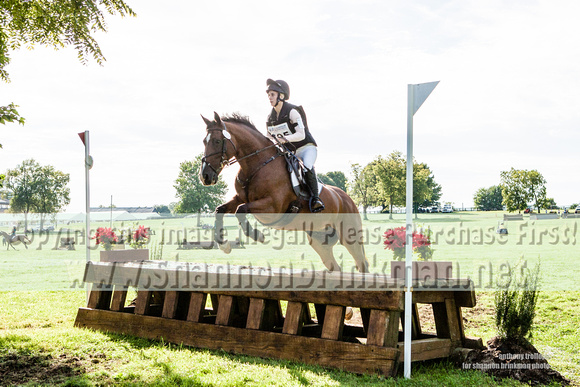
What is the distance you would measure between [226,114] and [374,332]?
2.69m

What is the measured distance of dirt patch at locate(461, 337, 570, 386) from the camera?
3449mm

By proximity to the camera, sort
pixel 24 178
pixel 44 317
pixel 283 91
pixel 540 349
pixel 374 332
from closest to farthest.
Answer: pixel 374 332
pixel 540 349
pixel 283 91
pixel 44 317
pixel 24 178

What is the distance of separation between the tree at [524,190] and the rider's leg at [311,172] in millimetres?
60201

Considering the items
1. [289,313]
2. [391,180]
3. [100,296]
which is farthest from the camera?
[391,180]

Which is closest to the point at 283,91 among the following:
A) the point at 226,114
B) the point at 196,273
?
the point at 226,114

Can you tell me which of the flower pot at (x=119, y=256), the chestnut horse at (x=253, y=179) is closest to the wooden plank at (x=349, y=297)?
the chestnut horse at (x=253, y=179)

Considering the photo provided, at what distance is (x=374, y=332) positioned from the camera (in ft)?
11.5

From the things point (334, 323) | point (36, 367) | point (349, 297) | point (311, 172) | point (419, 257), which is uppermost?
point (311, 172)

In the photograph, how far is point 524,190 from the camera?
195 feet

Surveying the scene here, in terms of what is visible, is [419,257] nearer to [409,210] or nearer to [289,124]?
[409,210]

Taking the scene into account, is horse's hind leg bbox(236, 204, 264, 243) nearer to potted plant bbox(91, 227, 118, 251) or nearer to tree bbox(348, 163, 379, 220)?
potted plant bbox(91, 227, 118, 251)

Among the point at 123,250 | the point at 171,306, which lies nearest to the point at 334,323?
the point at 171,306

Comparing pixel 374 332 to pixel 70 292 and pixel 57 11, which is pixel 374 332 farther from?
pixel 70 292

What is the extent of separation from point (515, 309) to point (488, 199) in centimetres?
9331
